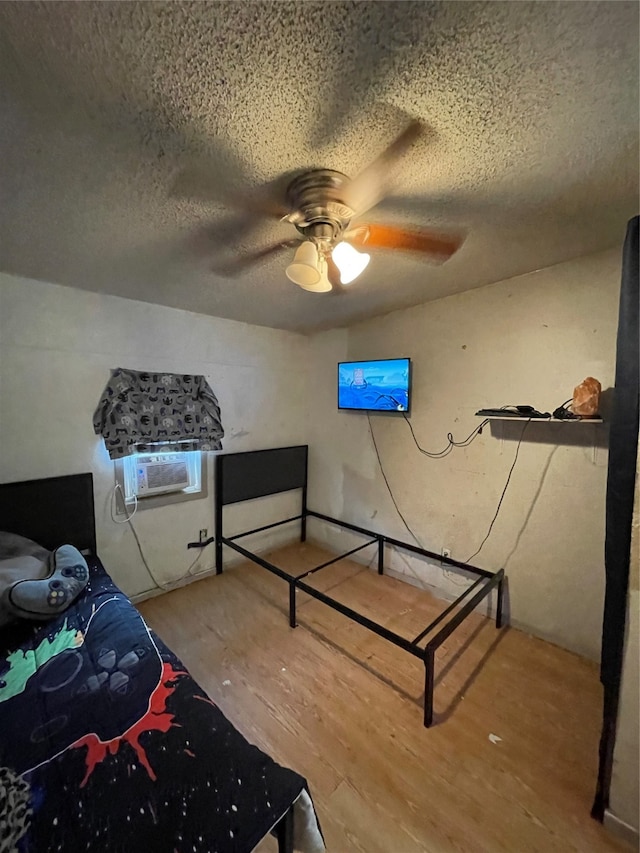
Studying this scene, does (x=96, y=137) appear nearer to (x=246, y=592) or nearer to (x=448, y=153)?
(x=448, y=153)

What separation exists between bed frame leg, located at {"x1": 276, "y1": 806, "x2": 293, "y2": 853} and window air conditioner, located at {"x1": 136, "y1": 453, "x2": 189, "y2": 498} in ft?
7.19

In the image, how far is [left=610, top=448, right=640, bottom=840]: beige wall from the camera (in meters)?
1.13

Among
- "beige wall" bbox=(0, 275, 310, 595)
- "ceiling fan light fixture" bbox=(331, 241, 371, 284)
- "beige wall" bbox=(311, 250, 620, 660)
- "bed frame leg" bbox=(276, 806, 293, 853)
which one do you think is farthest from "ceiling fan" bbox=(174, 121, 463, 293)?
"bed frame leg" bbox=(276, 806, 293, 853)

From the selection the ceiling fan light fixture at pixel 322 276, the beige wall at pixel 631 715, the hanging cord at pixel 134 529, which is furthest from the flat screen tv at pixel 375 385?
the hanging cord at pixel 134 529

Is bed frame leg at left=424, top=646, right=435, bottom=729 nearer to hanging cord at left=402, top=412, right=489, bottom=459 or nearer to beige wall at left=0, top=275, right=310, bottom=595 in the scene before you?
hanging cord at left=402, top=412, right=489, bottom=459

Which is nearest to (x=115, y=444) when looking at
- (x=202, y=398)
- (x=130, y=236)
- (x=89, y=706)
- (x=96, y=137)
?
(x=202, y=398)

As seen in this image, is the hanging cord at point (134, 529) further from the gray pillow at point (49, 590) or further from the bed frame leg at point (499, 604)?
the bed frame leg at point (499, 604)

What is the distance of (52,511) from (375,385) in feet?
8.41

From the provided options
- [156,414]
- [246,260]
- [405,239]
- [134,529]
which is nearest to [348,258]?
[405,239]

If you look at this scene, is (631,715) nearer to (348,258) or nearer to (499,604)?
(499,604)

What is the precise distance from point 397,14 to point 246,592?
123 inches

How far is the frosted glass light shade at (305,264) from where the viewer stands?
4.03 ft

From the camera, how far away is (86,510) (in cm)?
231

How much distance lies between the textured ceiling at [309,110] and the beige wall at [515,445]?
1.83 ft
